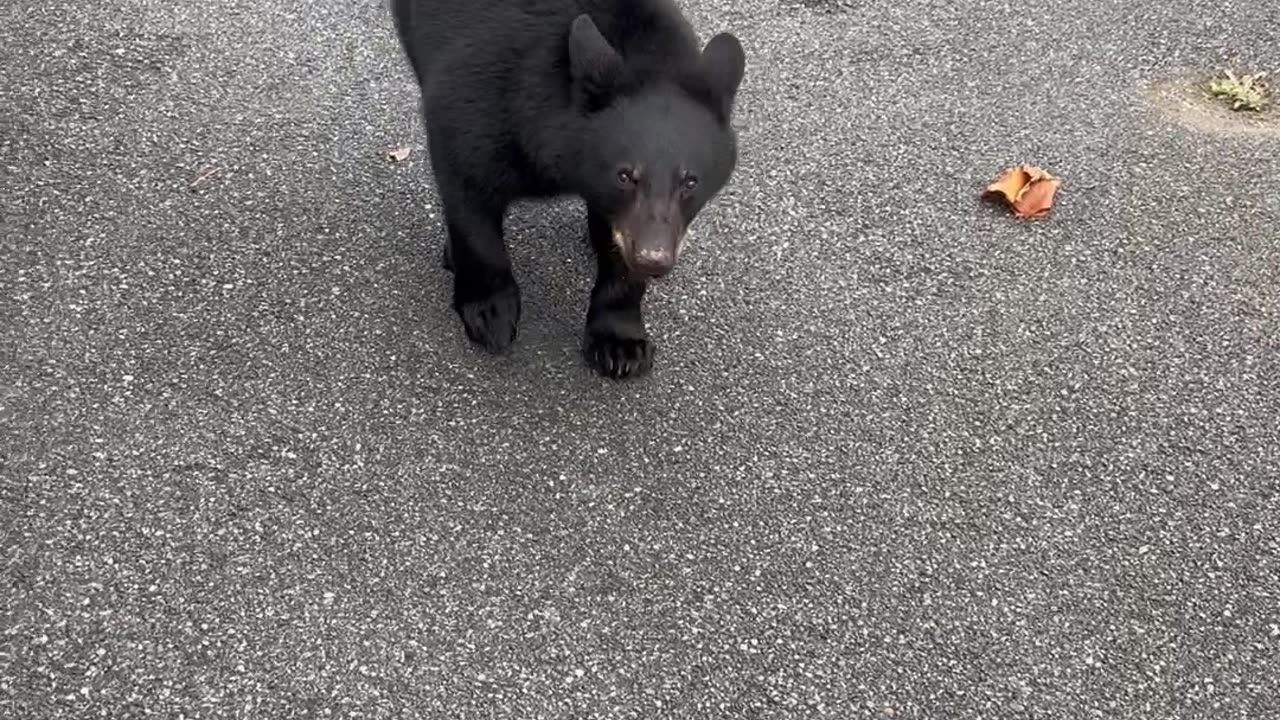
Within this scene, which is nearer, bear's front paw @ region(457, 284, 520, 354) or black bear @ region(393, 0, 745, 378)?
black bear @ region(393, 0, 745, 378)

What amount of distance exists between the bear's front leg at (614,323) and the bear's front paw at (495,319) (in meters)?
0.19

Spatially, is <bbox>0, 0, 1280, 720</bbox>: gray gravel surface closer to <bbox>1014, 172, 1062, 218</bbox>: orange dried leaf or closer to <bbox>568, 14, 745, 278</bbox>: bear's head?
<bbox>1014, 172, 1062, 218</bbox>: orange dried leaf

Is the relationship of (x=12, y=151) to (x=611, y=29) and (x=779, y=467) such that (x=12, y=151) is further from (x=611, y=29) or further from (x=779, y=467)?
(x=779, y=467)

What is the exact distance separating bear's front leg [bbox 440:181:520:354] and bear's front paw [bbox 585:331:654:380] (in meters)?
0.21

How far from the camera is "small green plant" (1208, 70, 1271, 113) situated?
4.20 metres

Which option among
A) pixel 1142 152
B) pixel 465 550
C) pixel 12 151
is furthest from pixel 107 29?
pixel 1142 152

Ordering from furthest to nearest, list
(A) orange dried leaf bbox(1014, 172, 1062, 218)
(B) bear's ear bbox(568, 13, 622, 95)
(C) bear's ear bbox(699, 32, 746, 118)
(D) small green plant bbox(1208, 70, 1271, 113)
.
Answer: (D) small green plant bbox(1208, 70, 1271, 113) < (A) orange dried leaf bbox(1014, 172, 1062, 218) < (C) bear's ear bbox(699, 32, 746, 118) < (B) bear's ear bbox(568, 13, 622, 95)

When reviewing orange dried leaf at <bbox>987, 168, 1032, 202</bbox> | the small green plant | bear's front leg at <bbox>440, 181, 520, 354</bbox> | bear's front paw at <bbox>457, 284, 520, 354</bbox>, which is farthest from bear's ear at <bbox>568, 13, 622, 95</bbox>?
the small green plant

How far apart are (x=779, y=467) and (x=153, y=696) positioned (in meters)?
1.40

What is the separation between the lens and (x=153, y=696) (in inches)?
87.4

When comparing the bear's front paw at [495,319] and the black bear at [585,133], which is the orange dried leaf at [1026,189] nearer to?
the black bear at [585,133]

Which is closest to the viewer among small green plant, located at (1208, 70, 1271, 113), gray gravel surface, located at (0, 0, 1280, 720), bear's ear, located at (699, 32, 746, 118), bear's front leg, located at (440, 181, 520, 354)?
gray gravel surface, located at (0, 0, 1280, 720)

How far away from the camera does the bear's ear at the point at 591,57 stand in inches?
99.6

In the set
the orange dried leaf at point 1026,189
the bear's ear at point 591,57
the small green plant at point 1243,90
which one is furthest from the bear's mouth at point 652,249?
the small green plant at point 1243,90
